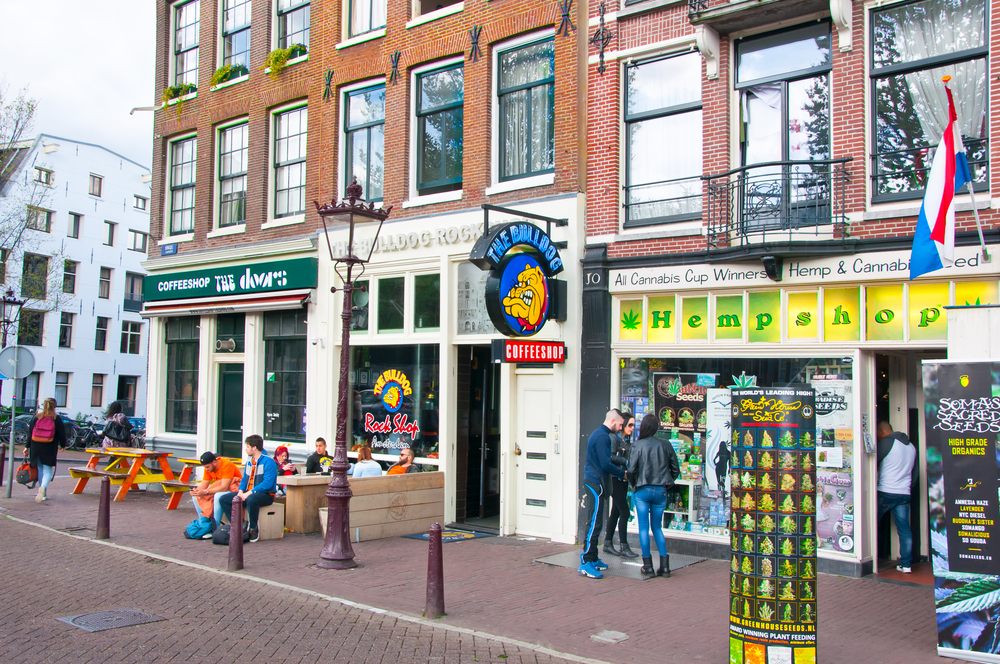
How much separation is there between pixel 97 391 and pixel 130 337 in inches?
142

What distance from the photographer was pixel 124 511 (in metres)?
14.0

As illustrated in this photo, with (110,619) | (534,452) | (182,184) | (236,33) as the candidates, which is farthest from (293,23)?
(110,619)

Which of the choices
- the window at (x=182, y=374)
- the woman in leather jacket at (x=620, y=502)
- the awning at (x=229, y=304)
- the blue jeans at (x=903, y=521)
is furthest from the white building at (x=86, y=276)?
the blue jeans at (x=903, y=521)

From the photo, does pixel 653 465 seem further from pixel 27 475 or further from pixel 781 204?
pixel 27 475

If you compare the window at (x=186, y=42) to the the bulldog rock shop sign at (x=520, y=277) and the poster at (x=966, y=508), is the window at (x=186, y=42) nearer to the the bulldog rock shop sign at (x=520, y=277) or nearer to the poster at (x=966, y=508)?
the the bulldog rock shop sign at (x=520, y=277)

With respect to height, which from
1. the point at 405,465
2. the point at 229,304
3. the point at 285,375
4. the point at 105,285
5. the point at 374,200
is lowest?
the point at 405,465

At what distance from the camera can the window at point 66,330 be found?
40719 mm

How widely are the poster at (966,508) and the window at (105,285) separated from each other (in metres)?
44.0

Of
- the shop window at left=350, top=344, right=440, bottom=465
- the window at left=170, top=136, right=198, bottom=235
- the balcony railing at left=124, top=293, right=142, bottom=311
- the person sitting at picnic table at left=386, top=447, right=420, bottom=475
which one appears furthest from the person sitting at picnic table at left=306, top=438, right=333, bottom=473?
the balcony railing at left=124, top=293, right=142, bottom=311

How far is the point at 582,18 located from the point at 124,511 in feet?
36.6

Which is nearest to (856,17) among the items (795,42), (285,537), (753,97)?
(795,42)

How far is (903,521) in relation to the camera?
9602mm

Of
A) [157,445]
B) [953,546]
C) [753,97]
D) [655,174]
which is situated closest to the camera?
[953,546]

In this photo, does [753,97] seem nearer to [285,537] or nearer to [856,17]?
[856,17]
